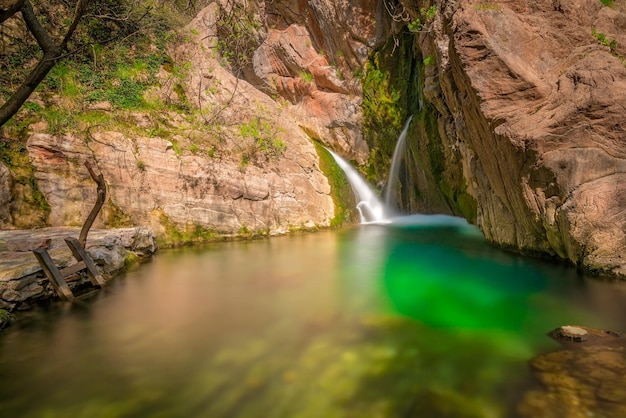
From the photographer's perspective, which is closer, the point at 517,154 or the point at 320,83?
the point at 517,154

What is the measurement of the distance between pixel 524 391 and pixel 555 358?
0.88 m

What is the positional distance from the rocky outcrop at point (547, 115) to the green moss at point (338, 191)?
7368mm

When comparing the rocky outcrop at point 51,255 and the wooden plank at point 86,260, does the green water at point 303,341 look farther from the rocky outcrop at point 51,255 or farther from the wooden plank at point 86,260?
the rocky outcrop at point 51,255

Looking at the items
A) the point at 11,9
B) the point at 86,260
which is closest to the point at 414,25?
the point at 11,9

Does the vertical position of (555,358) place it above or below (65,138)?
below

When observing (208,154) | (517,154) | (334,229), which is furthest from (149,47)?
(517,154)

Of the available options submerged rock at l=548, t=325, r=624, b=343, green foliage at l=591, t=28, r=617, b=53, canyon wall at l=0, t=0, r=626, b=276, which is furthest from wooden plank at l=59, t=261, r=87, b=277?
green foliage at l=591, t=28, r=617, b=53

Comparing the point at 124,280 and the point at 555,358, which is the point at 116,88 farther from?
the point at 555,358

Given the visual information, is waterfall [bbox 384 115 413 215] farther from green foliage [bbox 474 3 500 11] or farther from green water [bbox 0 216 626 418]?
green water [bbox 0 216 626 418]

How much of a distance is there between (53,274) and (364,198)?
1381cm

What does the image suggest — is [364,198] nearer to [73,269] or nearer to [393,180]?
[393,180]

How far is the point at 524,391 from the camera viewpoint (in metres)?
3.27

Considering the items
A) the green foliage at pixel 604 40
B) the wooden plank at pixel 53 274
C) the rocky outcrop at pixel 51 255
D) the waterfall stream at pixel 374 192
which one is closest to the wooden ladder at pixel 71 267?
the wooden plank at pixel 53 274

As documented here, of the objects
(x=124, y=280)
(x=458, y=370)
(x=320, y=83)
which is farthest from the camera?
(x=320, y=83)
